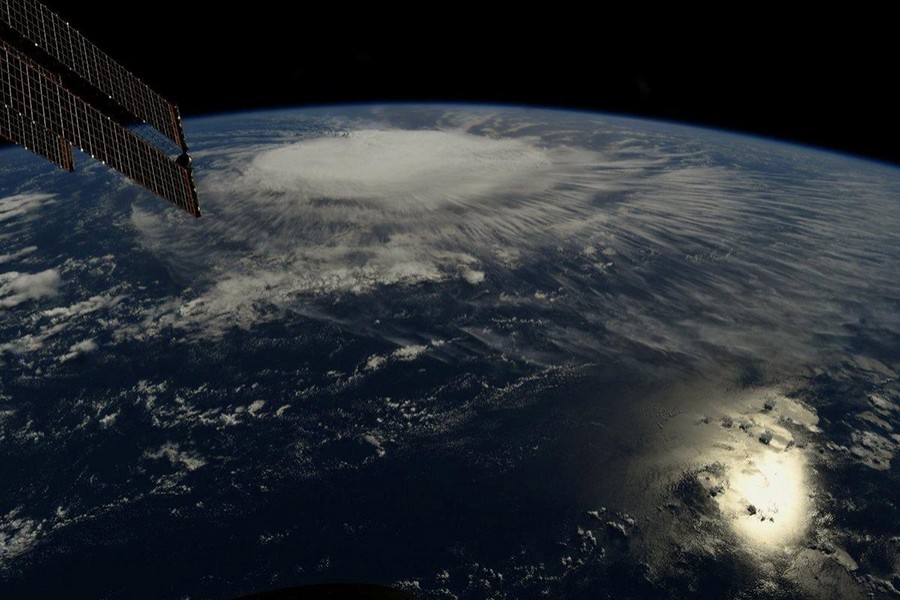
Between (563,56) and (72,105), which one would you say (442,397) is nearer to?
(72,105)

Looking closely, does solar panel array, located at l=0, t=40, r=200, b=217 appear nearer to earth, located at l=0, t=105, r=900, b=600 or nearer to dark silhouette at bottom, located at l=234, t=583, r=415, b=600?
dark silhouette at bottom, located at l=234, t=583, r=415, b=600

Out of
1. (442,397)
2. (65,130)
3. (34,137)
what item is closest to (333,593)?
(34,137)

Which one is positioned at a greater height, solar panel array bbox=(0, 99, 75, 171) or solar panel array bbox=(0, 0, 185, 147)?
solar panel array bbox=(0, 0, 185, 147)

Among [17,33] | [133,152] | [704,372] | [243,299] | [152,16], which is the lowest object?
[704,372]

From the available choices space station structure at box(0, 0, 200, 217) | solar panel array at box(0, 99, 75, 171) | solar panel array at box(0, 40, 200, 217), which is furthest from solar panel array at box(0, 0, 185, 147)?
solar panel array at box(0, 99, 75, 171)

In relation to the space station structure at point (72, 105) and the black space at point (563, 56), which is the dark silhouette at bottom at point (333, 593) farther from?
the black space at point (563, 56)

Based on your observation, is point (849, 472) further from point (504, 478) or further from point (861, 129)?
point (861, 129)

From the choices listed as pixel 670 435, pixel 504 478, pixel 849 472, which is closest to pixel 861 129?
pixel 849 472

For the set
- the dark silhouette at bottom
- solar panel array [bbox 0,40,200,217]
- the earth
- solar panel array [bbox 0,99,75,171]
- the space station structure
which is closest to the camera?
the dark silhouette at bottom
